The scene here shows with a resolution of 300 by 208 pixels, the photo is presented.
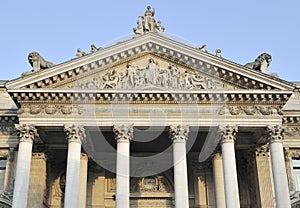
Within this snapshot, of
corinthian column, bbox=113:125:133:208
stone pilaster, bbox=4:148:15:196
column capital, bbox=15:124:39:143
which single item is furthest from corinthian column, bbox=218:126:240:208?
stone pilaster, bbox=4:148:15:196

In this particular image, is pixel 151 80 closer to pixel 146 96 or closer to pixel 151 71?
pixel 151 71

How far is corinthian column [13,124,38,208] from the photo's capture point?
19.9 metres

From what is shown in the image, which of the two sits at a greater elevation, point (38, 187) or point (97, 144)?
point (97, 144)

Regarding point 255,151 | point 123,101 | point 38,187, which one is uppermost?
point 123,101

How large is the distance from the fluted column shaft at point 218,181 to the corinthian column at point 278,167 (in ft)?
10.8

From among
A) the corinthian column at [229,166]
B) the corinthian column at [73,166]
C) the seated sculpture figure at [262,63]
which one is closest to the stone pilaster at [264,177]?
the corinthian column at [229,166]

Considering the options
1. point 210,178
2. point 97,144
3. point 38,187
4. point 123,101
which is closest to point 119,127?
point 123,101

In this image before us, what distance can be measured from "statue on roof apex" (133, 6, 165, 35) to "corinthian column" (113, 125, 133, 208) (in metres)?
7.26

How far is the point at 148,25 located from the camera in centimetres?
2605

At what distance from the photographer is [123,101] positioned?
2169 cm

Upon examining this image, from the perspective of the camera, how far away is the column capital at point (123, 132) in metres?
21.1

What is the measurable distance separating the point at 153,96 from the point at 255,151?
23.7 feet

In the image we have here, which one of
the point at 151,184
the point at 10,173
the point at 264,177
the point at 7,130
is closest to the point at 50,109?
the point at 7,130

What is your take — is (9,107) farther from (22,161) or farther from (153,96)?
(153,96)
